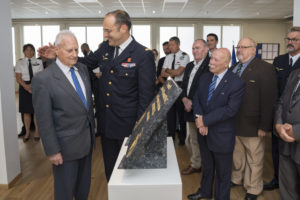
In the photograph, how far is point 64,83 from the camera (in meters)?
1.81

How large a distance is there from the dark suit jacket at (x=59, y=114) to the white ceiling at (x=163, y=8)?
7.89 metres

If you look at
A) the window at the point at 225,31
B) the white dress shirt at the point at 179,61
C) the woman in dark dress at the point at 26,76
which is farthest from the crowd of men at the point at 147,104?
the window at the point at 225,31

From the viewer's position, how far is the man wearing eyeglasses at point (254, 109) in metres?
2.76

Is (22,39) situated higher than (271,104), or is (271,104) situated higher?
(22,39)

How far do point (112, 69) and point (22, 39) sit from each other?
13226 millimetres

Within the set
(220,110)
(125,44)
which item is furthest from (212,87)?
(125,44)

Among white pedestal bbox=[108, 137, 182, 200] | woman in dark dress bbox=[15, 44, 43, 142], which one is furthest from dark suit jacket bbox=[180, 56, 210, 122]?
woman in dark dress bbox=[15, 44, 43, 142]

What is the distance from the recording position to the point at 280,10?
36.2ft

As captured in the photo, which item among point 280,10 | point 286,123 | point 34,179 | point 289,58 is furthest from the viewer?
point 280,10

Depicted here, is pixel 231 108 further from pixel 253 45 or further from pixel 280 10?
pixel 280 10

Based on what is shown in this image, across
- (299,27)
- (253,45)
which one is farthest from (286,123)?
(299,27)

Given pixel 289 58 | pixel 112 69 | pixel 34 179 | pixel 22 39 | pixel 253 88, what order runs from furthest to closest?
pixel 22 39, pixel 34 179, pixel 289 58, pixel 253 88, pixel 112 69

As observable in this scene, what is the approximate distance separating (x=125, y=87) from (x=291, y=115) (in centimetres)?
136

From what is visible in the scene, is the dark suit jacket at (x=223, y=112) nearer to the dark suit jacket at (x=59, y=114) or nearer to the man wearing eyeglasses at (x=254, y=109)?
the man wearing eyeglasses at (x=254, y=109)
